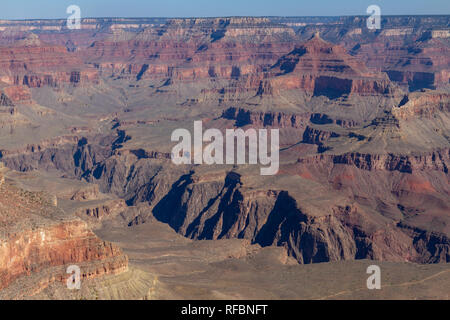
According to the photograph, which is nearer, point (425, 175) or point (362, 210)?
point (362, 210)

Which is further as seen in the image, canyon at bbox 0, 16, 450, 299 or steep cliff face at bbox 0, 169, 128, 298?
canyon at bbox 0, 16, 450, 299

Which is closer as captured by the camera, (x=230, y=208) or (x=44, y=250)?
(x=44, y=250)

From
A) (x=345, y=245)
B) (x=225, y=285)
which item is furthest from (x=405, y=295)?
(x=345, y=245)

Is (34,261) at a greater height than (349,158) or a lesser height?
lesser

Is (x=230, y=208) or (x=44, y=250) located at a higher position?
(x=44, y=250)

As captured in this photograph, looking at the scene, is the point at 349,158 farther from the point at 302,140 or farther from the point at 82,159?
the point at 82,159

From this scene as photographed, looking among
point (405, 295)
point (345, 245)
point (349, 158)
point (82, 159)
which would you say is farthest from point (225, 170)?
point (405, 295)

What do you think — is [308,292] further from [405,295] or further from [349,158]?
[349,158]

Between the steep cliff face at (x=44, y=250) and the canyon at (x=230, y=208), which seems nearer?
the steep cliff face at (x=44, y=250)
